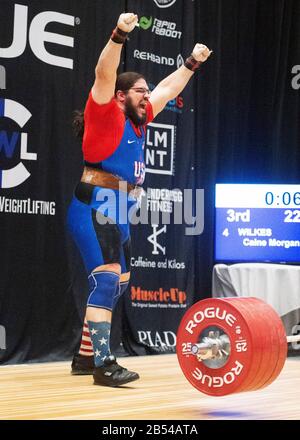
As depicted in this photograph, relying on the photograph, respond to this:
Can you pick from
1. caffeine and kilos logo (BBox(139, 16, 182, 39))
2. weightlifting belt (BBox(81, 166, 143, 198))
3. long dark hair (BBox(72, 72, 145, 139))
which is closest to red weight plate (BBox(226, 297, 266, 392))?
→ weightlifting belt (BBox(81, 166, 143, 198))

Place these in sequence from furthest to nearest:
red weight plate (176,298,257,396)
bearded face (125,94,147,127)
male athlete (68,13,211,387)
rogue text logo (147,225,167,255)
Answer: rogue text logo (147,225,167,255) < bearded face (125,94,147,127) < male athlete (68,13,211,387) < red weight plate (176,298,257,396)

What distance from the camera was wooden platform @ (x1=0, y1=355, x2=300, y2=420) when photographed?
10.7 feet

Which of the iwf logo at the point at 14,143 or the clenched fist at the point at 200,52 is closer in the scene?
the clenched fist at the point at 200,52

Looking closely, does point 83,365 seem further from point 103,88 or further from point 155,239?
point 155,239

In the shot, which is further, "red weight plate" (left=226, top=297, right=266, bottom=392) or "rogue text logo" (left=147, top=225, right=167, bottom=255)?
"rogue text logo" (left=147, top=225, right=167, bottom=255)

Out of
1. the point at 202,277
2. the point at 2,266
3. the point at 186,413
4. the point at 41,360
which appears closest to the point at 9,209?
the point at 2,266

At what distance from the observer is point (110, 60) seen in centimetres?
408

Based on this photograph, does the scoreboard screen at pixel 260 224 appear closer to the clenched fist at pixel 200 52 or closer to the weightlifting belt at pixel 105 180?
the clenched fist at pixel 200 52

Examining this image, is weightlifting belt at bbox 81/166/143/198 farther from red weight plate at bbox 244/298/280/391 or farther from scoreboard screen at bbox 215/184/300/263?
scoreboard screen at bbox 215/184/300/263

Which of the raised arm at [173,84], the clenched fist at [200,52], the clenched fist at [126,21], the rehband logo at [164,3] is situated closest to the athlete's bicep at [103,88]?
the clenched fist at [126,21]

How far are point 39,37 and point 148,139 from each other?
53.5 inches

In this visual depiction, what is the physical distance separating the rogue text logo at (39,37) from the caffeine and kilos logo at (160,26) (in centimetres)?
80

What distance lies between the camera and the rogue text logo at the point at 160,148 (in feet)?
21.8

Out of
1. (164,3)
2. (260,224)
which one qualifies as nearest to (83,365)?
→ (260,224)
